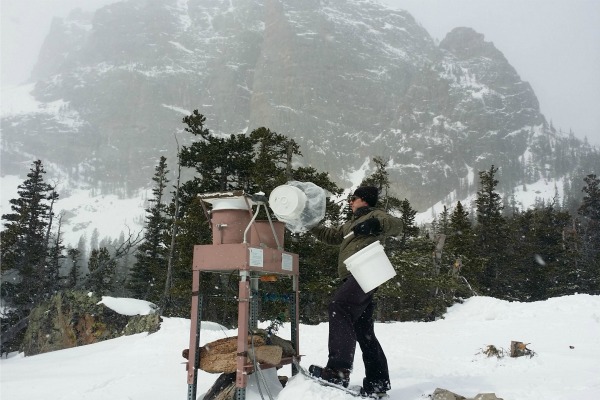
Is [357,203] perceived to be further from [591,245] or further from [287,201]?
[591,245]

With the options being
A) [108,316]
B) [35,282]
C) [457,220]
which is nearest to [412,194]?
[457,220]

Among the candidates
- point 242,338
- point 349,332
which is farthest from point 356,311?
point 242,338

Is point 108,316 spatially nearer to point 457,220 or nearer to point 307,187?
point 307,187

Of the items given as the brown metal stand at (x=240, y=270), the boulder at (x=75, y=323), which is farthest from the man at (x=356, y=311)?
the boulder at (x=75, y=323)

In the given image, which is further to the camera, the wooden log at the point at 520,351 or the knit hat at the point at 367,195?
the wooden log at the point at 520,351

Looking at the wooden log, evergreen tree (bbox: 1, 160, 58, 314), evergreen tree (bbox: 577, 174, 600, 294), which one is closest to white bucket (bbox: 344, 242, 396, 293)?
the wooden log

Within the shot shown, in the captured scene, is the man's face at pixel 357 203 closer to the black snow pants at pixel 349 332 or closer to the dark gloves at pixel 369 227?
the dark gloves at pixel 369 227

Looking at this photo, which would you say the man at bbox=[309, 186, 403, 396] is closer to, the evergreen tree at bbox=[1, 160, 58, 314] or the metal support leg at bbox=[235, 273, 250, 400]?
the metal support leg at bbox=[235, 273, 250, 400]

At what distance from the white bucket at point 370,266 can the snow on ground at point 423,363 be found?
0.97 metres

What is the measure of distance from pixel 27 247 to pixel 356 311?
3769 cm

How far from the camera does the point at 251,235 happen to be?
4.09m

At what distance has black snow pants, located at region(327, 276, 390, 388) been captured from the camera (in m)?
4.00

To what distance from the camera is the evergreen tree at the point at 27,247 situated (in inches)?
1292

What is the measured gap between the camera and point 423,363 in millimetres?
6430
